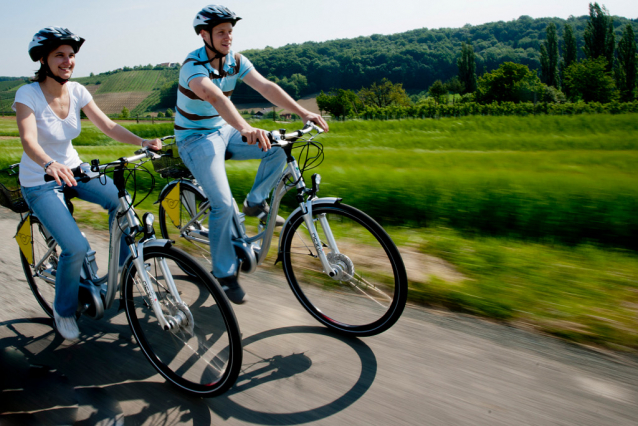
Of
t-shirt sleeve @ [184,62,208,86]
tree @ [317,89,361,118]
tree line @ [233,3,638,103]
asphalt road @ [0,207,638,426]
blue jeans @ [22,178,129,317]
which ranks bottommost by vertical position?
asphalt road @ [0,207,638,426]

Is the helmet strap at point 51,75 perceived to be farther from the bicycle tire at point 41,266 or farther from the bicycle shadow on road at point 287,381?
the bicycle shadow on road at point 287,381

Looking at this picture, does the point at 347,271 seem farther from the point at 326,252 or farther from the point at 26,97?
the point at 26,97

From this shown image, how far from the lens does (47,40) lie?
2879mm

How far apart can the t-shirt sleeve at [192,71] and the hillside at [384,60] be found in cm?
6382

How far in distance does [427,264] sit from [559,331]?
153cm

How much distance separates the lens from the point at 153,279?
9.25 ft

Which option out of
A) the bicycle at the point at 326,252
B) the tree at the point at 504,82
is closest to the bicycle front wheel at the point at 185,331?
the bicycle at the point at 326,252

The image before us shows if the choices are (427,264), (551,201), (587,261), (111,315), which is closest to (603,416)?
(427,264)

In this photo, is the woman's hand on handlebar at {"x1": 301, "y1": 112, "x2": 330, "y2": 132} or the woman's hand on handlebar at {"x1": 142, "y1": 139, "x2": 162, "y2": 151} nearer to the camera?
the woman's hand on handlebar at {"x1": 142, "y1": 139, "x2": 162, "y2": 151}

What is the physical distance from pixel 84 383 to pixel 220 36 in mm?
2449

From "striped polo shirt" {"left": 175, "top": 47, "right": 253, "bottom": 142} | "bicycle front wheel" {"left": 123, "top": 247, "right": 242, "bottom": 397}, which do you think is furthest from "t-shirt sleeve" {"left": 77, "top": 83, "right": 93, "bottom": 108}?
"bicycle front wheel" {"left": 123, "top": 247, "right": 242, "bottom": 397}

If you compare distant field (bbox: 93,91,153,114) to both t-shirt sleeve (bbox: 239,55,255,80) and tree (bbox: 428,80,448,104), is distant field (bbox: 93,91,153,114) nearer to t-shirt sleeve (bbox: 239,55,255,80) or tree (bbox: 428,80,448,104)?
tree (bbox: 428,80,448,104)

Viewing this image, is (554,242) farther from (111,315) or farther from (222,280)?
(111,315)

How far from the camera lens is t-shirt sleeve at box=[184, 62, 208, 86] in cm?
337
